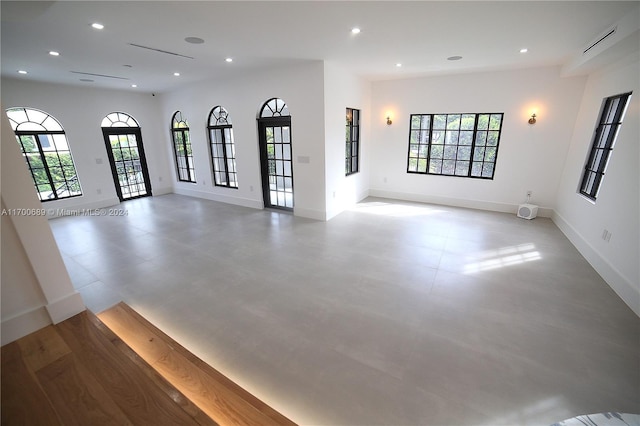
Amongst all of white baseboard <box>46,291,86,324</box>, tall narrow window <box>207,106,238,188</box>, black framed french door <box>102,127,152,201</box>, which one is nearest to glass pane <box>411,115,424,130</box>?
tall narrow window <box>207,106,238,188</box>

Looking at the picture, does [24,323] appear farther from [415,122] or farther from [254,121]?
[415,122]

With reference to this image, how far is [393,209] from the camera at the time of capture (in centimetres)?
616

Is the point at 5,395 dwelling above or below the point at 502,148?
below

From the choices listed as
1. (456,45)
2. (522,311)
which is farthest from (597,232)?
(456,45)

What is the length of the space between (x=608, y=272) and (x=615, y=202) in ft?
2.97

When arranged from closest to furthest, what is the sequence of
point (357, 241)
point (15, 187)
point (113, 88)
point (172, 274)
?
point (15, 187), point (172, 274), point (357, 241), point (113, 88)

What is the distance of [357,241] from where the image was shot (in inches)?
175

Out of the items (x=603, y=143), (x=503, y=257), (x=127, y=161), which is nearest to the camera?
(x=503, y=257)

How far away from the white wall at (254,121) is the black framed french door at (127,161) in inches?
40.3

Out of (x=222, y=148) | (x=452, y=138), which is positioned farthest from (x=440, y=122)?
(x=222, y=148)

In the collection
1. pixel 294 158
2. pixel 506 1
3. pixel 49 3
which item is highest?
pixel 506 1

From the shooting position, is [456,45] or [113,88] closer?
[456,45]

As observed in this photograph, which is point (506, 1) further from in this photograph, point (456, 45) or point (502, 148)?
point (502, 148)

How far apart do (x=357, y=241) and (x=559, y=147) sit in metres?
4.49
